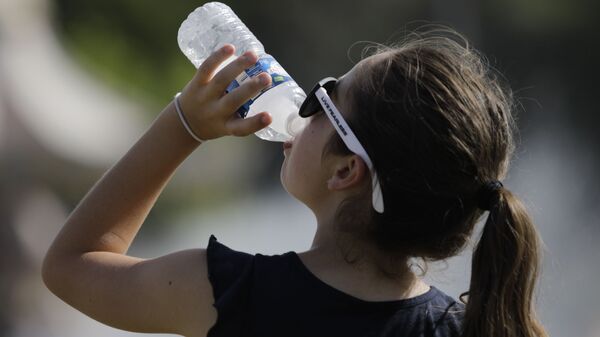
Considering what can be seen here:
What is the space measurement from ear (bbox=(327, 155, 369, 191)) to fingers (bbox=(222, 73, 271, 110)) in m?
0.22

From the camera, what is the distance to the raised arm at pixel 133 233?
167 centimetres

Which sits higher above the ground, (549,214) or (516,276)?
(516,276)

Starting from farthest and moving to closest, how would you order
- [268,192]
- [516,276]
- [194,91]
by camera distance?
[268,192] → [194,91] → [516,276]

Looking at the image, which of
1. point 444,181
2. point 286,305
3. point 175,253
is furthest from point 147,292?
point 444,181

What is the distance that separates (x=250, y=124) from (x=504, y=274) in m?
0.59

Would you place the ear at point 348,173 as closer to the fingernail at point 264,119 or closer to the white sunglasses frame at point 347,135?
the white sunglasses frame at point 347,135

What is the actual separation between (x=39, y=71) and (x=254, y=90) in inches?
170

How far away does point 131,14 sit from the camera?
617cm

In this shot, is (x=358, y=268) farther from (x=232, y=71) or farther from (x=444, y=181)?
(x=232, y=71)

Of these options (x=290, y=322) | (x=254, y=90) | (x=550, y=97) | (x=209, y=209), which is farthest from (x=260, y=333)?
(x=550, y=97)

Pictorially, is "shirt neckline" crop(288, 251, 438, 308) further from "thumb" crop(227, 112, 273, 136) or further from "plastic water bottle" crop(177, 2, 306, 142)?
"plastic water bottle" crop(177, 2, 306, 142)

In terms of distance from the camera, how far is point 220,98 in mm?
1875

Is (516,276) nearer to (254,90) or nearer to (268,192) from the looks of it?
(254,90)

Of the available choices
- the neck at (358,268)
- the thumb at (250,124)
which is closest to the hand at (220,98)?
the thumb at (250,124)
